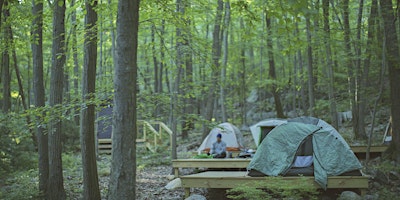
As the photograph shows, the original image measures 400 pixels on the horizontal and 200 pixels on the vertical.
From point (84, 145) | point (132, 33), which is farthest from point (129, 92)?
point (84, 145)

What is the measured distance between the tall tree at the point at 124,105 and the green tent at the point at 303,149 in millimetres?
5279

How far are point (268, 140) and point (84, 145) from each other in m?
4.37

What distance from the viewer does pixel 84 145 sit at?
23.6 feet

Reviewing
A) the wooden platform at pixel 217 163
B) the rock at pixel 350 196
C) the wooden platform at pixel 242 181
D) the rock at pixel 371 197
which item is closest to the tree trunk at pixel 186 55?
the wooden platform at pixel 217 163

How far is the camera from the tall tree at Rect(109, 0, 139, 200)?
14.2 ft

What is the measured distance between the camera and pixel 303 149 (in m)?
9.46

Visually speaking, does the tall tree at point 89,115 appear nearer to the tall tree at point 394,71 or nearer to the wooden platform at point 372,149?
the tall tree at point 394,71

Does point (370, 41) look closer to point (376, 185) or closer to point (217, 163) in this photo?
point (376, 185)

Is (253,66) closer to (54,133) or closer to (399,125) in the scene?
(399,125)

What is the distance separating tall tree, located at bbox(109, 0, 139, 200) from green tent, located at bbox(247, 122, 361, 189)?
528cm

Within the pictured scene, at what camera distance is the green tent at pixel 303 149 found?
8938mm

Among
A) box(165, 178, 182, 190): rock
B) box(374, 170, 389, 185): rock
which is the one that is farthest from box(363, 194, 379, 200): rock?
box(165, 178, 182, 190): rock

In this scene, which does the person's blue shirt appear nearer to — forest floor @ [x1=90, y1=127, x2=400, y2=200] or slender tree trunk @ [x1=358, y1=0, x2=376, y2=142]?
forest floor @ [x1=90, y1=127, x2=400, y2=200]

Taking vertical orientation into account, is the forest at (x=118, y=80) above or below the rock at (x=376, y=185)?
above
